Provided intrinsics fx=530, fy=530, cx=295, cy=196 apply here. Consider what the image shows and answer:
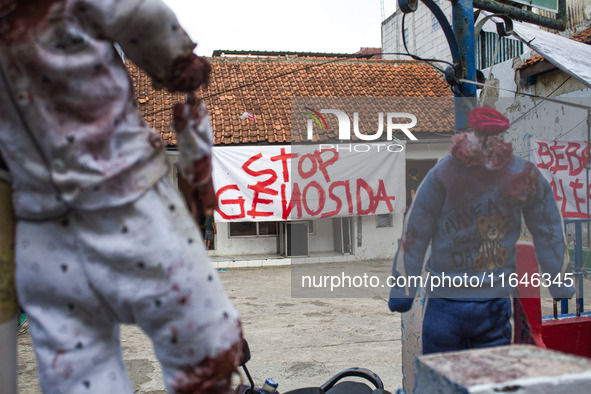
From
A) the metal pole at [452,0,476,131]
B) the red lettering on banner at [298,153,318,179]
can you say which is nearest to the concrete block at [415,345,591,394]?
the metal pole at [452,0,476,131]

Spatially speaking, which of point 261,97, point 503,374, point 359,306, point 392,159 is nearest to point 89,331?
point 503,374

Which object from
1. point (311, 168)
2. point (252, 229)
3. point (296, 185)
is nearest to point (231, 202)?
point (296, 185)

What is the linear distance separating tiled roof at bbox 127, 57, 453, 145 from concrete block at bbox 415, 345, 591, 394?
9.01 meters

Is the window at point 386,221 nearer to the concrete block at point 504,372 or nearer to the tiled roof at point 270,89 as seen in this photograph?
the tiled roof at point 270,89

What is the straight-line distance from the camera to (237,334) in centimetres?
134

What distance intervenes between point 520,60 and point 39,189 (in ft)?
37.2

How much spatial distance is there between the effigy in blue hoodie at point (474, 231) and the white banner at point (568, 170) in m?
1.67

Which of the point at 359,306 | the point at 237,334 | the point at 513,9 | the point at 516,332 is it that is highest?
the point at 513,9

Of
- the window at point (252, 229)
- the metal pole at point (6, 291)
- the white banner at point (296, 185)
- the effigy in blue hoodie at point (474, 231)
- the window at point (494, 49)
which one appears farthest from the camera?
the window at point (252, 229)

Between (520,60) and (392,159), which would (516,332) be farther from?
(520,60)

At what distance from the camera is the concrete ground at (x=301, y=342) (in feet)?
14.3

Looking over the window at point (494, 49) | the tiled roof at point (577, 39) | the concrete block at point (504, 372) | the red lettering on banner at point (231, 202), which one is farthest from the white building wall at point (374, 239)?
the concrete block at point (504, 372)

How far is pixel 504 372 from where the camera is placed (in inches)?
60.8

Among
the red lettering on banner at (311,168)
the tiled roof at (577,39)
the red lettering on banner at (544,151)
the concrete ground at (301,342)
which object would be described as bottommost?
the concrete ground at (301,342)
